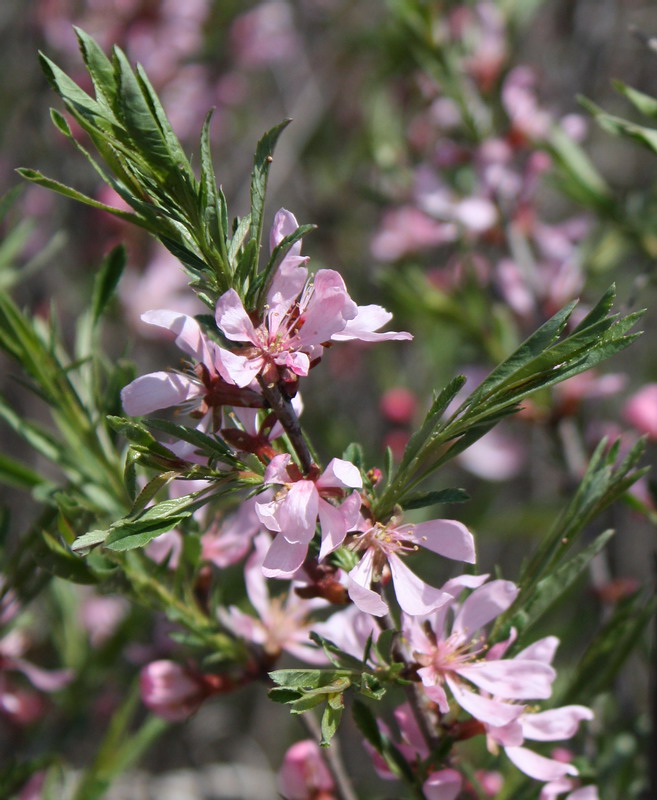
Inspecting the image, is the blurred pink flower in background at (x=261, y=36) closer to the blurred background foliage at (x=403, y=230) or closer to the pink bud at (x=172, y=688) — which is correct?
the blurred background foliage at (x=403, y=230)

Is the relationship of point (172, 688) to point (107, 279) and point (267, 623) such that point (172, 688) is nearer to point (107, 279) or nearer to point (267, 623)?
point (267, 623)

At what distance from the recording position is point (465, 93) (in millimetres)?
2117

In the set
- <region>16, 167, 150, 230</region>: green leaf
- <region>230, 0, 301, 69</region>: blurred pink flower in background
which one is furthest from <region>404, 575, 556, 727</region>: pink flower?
<region>230, 0, 301, 69</region>: blurred pink flower in background

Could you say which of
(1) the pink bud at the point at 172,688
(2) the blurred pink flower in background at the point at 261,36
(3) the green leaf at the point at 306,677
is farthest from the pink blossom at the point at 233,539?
(2) the blurred pink flower in background at the point at 261,36

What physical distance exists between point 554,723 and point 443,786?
0.51 feet

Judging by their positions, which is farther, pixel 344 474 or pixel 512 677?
pixel 512 677

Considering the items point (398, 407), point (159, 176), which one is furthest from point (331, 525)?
point (398, 407)

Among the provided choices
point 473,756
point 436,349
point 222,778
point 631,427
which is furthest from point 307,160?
point 473,756

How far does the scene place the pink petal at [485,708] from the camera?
0.87 metres

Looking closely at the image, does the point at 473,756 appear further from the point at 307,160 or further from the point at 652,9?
the point at 652,9

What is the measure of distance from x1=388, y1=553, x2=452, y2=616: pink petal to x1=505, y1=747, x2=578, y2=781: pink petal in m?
0.22

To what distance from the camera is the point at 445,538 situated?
864mm

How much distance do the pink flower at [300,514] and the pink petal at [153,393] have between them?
0.40 ft

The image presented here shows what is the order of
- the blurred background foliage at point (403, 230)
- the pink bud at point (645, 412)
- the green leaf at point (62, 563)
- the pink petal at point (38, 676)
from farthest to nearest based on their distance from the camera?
the pink bud at point (645, 412) → the blurred background foliage at point (403, 230) → the pink petal at point (38, 676) → the green leaf at point (62, 563)
